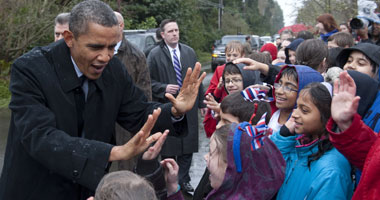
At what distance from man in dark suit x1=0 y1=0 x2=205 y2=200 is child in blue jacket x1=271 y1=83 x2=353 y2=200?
76 cm

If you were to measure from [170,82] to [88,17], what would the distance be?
356 cm

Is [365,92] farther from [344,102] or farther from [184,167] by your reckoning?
[184,167]

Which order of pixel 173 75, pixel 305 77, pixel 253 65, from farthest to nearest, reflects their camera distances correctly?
pixel 173 75 < pixel 253 65 < pixel 305 77

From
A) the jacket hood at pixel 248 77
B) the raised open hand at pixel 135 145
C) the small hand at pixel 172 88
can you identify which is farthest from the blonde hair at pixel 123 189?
the small hand at pixel 172 88

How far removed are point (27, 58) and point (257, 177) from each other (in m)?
1.46

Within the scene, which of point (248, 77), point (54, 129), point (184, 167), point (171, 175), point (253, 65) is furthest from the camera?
point (184, 167)

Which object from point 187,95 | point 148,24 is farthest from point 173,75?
point 148,24

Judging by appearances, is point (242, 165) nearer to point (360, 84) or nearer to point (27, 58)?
point (360, 84)

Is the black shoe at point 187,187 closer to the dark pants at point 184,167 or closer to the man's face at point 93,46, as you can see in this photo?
the dark pants at point 184,167

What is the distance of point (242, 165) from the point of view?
2.53 metres

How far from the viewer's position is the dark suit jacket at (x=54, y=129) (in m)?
2.36

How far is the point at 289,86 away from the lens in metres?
3.61

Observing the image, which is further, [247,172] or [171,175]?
[171,175]

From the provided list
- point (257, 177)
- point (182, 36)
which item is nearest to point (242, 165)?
point (257, 177)
